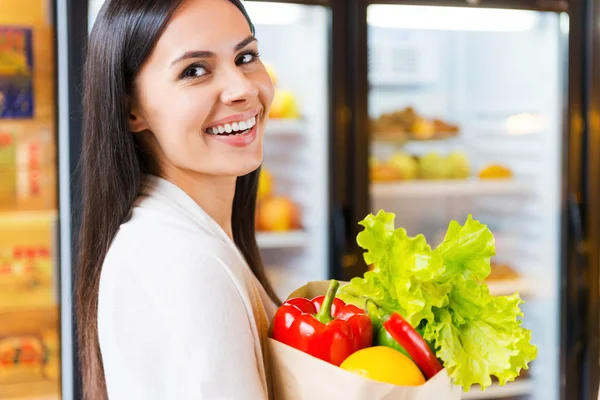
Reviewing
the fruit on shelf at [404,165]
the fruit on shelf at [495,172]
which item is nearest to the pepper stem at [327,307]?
the fruit on shelf at [404,165]

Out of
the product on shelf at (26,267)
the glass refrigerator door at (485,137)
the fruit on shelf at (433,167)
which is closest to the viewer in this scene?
the product on shelf at (26,267)

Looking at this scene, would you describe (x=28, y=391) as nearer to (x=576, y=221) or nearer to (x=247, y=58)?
(x=247, y=58)

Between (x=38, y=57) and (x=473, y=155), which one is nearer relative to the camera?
(x=38, y=57)

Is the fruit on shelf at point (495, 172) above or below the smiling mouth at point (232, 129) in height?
below

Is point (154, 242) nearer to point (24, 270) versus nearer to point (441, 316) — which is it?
point (441, 316)

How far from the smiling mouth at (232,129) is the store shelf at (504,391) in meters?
2.17

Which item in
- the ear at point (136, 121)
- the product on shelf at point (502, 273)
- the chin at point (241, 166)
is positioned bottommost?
the product on shelf at point (502, 273)

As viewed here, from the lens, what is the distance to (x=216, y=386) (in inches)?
32.4

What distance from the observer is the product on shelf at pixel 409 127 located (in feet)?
9.38

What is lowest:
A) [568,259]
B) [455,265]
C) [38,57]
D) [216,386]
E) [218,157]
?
[568,259]

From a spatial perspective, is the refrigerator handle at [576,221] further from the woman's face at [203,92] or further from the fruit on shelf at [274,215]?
the woman's face at [203,92]

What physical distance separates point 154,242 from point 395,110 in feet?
6.94

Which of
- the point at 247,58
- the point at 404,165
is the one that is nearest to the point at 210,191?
the point at 247,58

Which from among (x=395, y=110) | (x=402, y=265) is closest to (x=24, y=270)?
(x=395, y=110)
